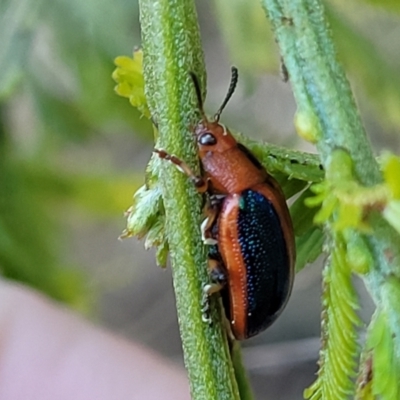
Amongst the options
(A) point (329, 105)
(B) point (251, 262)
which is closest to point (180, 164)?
(A) point (329, 105)

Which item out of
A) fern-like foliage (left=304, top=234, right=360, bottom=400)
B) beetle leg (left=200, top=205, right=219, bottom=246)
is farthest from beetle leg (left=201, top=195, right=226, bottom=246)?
fern-like foliage (left=304, top=234, right=360, bottom=400)

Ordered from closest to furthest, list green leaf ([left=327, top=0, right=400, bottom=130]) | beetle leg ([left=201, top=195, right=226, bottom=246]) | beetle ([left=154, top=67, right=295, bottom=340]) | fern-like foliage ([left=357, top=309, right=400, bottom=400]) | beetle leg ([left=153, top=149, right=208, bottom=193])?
1. fern-like foliage ([left=357, top=309, right=400, bottom=400])
2. beetle leg ([left=153, top=149, right=208, bottom=193])
3. beetle leg ([left=201, top=195, right=226, bottom=246])
4. beetle ([left=154, top=67, right=295, bottom=340])
5. green leaf ([left=327, top=0, right=400, bottom=130])

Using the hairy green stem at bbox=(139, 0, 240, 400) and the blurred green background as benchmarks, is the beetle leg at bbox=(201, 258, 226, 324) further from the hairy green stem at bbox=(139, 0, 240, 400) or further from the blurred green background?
the blurred green background

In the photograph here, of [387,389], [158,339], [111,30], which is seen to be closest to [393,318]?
[387,389]

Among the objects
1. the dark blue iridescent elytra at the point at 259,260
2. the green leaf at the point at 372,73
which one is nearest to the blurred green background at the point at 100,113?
the green leaf at the point at 372,73

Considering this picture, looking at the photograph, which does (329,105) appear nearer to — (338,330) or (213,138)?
(338,330)
